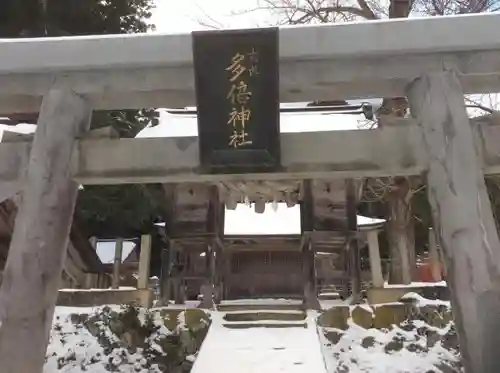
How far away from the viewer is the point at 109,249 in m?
15.3

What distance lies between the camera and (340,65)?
3.91 meters

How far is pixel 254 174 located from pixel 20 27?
460 inches

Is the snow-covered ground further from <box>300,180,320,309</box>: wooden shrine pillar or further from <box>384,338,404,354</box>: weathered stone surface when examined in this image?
<box>300,180,320,309</box>: wooden shrine pillar

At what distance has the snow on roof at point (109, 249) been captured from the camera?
15109 millimetres

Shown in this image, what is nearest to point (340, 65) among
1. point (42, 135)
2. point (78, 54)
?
point (78, 54)

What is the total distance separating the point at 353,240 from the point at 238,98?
7.18 metres

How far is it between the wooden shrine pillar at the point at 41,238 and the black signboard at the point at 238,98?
915mm

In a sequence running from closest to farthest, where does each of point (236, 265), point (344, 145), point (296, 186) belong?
point (344, 145) < point (296, 186) < point (236, 265)

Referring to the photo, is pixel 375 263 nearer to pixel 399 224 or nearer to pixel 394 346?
pixel 399 224

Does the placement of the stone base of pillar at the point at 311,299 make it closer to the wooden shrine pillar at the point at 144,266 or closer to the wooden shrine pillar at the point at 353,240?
the wooden shrine pillar at the point at 353,240

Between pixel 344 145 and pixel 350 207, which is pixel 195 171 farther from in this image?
pixel 350 207

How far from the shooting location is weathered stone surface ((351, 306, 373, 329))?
8727 mm

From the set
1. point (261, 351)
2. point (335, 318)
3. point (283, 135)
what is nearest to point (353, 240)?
point (335, 318)

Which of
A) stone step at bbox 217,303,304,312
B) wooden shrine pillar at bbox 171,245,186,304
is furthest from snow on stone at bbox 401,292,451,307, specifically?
wooden shrine pillar at bbox 171,245,186,304
